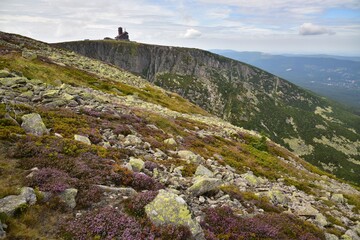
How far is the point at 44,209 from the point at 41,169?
2481 millimetres

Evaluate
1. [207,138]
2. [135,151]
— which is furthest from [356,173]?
[135,151]

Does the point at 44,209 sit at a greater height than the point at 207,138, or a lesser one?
greater

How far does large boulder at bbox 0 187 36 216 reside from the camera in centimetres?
729

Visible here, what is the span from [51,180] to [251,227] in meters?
8.24

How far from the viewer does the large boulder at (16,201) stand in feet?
23.9

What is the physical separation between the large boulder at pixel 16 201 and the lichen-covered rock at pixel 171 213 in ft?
12.6

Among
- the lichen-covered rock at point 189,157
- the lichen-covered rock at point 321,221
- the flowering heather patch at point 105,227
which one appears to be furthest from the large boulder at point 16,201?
the lichen-covered rock at point 321,221

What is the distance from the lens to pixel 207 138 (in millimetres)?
30812

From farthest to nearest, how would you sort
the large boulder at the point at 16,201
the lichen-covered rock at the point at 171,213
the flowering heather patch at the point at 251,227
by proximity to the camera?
1. the flowering heather patch at the point at 251,227
2. the lichen-covered rock at the point at 171,213
3. the large boulder at the point at 16,201

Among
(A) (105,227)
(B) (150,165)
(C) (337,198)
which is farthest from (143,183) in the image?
(C) (337,198)

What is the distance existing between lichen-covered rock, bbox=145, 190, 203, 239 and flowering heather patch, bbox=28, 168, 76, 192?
3.26 meters

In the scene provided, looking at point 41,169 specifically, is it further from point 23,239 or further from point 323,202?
point 323,202

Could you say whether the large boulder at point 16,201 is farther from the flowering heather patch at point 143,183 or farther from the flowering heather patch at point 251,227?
the flowering heather patch at point 251,227

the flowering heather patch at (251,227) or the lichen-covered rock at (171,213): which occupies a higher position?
the lichen-covered rock at (171,213)
